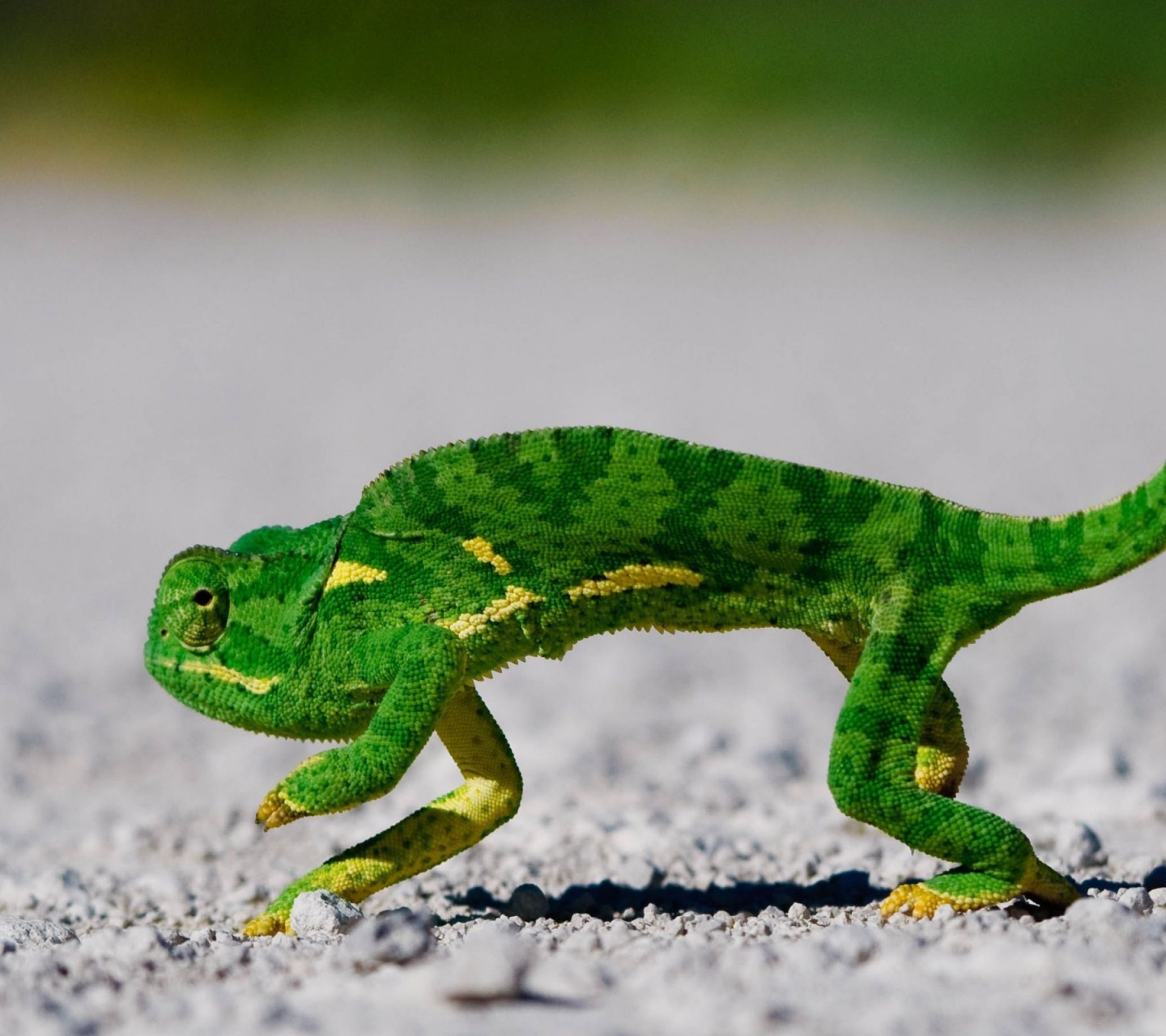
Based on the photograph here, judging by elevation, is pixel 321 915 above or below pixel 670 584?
below

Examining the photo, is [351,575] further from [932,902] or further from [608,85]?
[608,85]

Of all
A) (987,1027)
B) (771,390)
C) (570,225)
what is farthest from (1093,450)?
(570,225)

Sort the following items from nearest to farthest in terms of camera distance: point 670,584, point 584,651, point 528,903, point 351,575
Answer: point 670,584
point 351,575
point 528,903
point 584,651

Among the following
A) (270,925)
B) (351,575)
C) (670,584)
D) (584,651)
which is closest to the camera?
(670,584)

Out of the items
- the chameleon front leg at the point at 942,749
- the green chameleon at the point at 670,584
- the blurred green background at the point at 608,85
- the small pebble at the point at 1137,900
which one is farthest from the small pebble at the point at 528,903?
the blurred green background at the point at 608,85

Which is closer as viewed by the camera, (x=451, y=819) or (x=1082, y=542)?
(x=1082, y=542)

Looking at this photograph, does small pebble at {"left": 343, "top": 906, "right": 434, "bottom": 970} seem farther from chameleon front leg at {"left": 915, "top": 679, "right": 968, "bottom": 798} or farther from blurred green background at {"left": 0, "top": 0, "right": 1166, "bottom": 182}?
blurred green background at {"left": 0, "top": 0, "right": 1166, "bottom": 182}

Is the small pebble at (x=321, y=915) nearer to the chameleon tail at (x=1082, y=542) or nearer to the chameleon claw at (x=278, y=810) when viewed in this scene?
the chameleon claw at (x=278, y=810)

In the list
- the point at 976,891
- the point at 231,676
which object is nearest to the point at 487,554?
the point at 231,676
